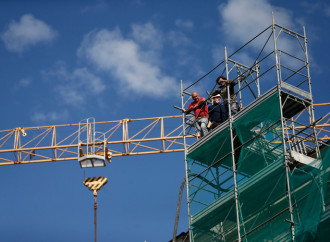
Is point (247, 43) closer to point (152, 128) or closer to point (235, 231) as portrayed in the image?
point (235, 231)

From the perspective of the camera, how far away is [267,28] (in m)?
27.1

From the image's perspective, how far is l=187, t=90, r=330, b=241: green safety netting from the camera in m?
22.8

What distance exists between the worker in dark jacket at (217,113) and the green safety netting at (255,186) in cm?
102

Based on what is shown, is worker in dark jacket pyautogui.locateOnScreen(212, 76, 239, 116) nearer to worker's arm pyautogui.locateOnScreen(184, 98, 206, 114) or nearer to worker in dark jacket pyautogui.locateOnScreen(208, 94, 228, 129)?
worker in dark jacket pyautogui.locateOnScreen(208, 94, 228, 129)

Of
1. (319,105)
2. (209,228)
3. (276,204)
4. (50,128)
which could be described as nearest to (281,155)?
(276,204)

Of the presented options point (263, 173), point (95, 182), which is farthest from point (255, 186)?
point (95, 182)

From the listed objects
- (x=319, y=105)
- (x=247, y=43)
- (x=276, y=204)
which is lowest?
(x=276, y=204)

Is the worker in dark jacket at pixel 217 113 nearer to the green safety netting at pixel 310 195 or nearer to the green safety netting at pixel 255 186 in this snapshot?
the green safety netting at pixel 255 186

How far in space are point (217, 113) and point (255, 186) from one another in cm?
428

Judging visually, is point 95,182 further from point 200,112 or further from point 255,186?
point 255,186

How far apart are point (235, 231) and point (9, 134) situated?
42834 mm

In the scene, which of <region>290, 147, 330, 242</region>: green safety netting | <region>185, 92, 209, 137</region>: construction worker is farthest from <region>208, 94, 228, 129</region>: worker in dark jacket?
<region>290, 147, 330, 242</region>: green safety netting

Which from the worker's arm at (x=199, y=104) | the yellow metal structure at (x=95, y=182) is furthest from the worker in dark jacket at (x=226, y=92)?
the yellow metal structure at (x=95, y=182)

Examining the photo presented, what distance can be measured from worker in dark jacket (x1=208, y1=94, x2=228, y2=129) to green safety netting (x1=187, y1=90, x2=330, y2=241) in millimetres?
1024
